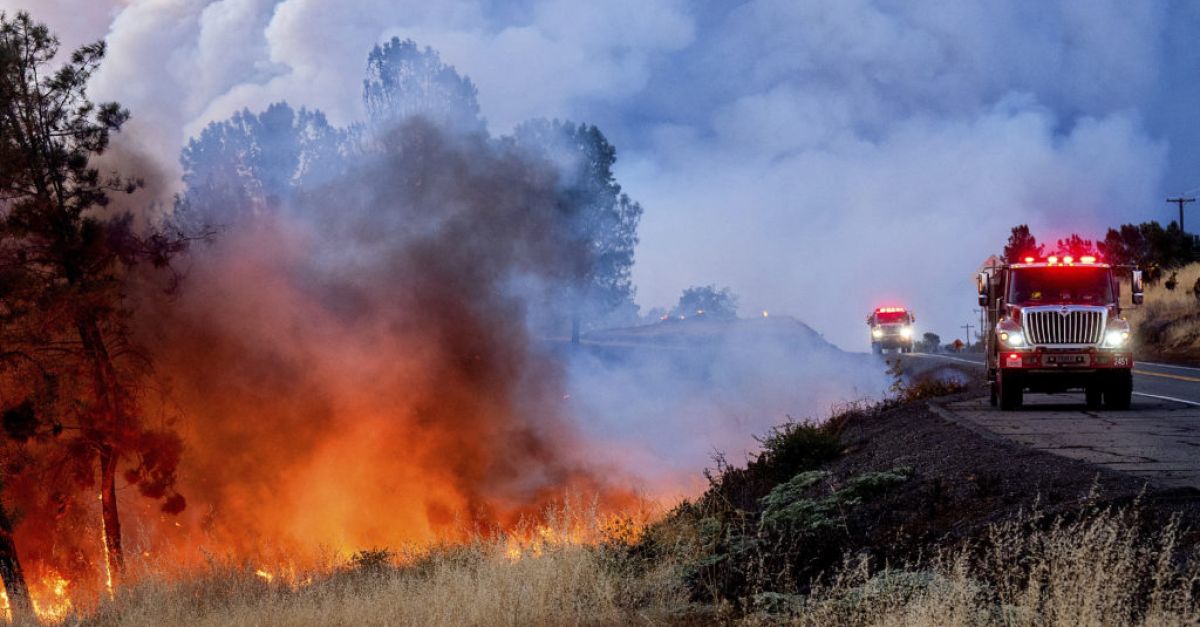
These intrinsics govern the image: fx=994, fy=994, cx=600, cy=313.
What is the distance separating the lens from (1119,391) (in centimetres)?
1655

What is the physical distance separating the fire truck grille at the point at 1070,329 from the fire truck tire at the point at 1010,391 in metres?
0.80

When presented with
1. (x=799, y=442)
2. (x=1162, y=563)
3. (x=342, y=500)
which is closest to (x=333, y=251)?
(x=342, y=500)

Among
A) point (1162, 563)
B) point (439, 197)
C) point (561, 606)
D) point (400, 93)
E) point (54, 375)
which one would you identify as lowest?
point (561, 606)

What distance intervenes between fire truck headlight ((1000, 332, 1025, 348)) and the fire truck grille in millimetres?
118

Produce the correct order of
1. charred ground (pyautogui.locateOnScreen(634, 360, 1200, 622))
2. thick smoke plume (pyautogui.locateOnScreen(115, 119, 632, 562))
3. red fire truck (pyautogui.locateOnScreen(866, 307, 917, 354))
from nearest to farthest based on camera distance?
1. charred ground (pyautogui.locateOnScreen(634, 360, 1200, 622))
2. thick smoke plume (pyautogui.locateOnScreen(115, 119, 632, 562))
3. red fire truck (pyautogui.locateOnScreen(866, 307, 917, 354))

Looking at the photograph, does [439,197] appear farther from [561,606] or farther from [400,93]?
[561,606]

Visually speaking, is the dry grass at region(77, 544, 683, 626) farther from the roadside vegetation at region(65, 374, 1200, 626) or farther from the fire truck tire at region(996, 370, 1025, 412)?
the fire truck tire at region(996, 370, 1025, 412)

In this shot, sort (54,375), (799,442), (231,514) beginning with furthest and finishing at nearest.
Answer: (231,514) < (54,375) < (799,442)

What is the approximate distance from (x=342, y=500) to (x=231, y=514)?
3.43m

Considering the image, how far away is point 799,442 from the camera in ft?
46.7

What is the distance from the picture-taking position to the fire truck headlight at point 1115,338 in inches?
623

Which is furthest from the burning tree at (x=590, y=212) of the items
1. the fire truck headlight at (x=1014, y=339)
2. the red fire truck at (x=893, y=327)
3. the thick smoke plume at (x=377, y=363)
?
the fire truck headlight at (x=1014, y=339)

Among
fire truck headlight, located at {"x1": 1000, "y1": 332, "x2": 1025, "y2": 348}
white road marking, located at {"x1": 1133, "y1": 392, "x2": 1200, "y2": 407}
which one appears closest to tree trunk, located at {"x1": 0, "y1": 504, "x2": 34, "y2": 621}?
fire truck headlight, located at {"x1": 1000, "y1": 332, "x2": 1025, "y2": 348}

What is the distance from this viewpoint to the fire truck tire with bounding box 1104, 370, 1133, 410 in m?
16.4
